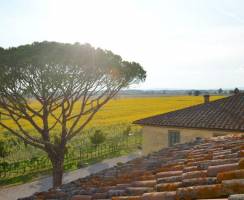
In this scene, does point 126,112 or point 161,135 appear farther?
point 126,112

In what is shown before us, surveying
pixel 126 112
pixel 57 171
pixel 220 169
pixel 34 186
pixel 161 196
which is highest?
pixel 126 112

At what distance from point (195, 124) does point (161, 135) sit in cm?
258

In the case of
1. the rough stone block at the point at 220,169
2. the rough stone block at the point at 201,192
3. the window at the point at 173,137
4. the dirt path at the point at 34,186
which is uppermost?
the rough stone block at the point at 220,169

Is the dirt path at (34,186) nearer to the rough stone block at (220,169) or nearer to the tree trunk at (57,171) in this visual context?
the tree trunk at (57,171)

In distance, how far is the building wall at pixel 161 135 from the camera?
63.7 feet

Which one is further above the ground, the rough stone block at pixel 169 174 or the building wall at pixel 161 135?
the rough stone block at pixel 169 174

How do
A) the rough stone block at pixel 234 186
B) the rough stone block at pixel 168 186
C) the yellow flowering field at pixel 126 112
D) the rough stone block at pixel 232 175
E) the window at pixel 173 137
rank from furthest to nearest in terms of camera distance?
the yellow flowering field at pixel 126 112, the window at pixel 173 137, the rough stone block at pixel 168 186, the rough stone block at pixel 232 175, the rough stone block at pixel 234 186

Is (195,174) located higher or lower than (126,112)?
lower

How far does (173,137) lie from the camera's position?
20781 mm

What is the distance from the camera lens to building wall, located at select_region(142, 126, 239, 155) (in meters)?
19.4

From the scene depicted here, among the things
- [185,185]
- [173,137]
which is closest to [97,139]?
[173,137]

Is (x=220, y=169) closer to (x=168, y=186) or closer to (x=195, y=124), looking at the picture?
(x=168, y=186)

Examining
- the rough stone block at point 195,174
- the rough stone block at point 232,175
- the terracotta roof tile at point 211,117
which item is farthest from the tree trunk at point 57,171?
the rough stone block at point 232,175

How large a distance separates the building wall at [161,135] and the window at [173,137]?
0.20m
